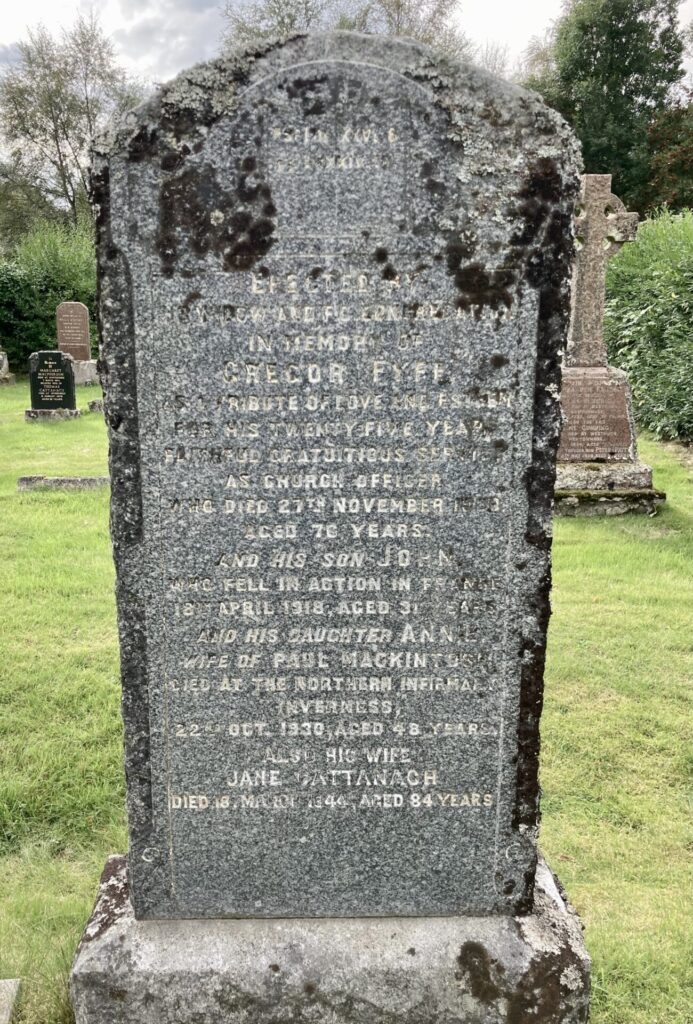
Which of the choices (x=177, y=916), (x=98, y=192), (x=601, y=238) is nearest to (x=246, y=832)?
(x=177, y=916)

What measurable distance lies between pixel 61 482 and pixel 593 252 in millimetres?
6664

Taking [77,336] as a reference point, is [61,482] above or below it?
below

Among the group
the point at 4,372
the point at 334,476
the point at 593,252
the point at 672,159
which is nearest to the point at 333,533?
the point at 334,476

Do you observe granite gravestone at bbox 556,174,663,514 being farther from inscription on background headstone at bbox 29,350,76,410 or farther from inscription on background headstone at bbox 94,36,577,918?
inscription on background headstone at bbox 29,350,76,410

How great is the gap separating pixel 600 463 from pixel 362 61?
6855mm

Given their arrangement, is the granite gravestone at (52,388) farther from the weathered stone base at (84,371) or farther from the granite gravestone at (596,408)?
the granite gravestone at (596,408)

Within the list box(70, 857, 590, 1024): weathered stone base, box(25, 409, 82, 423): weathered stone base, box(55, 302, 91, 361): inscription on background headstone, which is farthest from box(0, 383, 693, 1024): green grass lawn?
box(55, 302, 91, 361): inscription on background headstone

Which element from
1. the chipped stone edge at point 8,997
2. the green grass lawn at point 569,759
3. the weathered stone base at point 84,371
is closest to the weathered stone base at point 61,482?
the green grass lawn at point 569,759

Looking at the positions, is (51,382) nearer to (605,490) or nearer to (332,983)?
(605,490)

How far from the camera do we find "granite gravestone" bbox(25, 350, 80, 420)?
14055mm

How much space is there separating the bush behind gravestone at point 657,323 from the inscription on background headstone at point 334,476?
32.9 feet

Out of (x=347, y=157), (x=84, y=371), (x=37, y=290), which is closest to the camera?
(x=347, y=157)

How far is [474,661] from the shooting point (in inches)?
87.8

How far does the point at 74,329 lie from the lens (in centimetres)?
1983
